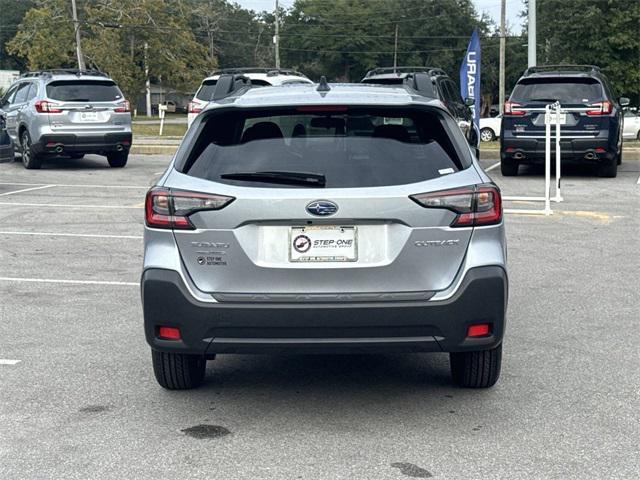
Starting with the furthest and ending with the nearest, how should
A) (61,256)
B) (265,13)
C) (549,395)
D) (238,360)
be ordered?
1. (265,13)
2. (61,256)
3. (238,360)
4. (549,395)

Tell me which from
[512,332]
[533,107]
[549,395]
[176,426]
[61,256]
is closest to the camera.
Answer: [176,426]

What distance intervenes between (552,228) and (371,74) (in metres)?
7.49

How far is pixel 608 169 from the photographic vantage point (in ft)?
59.3

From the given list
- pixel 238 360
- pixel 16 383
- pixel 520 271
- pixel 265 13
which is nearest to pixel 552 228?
pixel 520 271

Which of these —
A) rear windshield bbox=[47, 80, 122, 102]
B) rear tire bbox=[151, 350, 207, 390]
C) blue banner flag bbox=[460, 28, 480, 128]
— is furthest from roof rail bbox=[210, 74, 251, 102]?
blue banner flag bbox=[460, 28, 480, 128]

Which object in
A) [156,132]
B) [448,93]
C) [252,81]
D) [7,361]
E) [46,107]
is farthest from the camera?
[156,132]

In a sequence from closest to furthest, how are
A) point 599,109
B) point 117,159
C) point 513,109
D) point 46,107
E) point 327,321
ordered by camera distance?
point 327,321 < point 599,109 < point 513,109 < point 46,107 < point 117,159

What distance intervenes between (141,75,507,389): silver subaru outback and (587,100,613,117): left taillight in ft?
42.8

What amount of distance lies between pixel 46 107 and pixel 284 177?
49.8 ft

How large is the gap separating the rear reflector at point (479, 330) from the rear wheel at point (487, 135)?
2854 centimetres

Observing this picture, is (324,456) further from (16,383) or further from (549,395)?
(16,383)

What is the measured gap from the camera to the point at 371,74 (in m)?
18.8

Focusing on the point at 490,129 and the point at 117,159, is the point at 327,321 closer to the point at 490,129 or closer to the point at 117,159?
the point at 117,159

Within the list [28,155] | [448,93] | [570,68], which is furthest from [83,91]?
[570,68]
